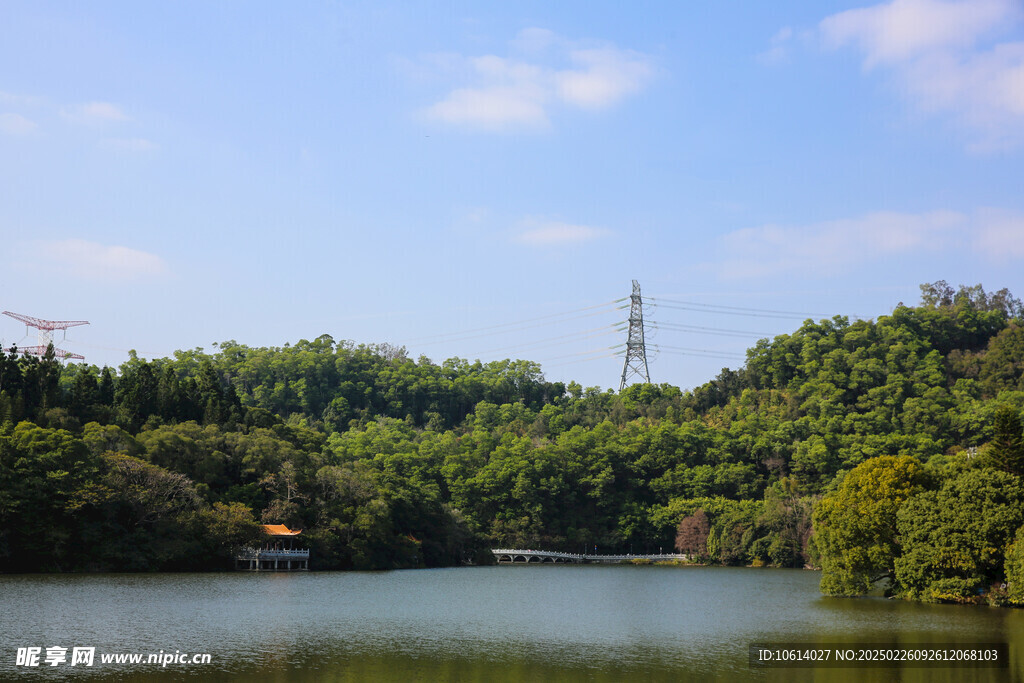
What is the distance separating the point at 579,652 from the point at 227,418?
202ft

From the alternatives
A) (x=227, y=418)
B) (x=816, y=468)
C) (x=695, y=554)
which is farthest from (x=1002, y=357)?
(x=227, y=418)

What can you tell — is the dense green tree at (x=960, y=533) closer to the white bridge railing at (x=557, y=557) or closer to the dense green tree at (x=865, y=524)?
the dense green tree at (x=865, y=524)

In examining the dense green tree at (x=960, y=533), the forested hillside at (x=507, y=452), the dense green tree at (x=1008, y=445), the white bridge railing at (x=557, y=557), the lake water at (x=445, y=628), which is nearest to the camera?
the lake water at (x=445, y=628)

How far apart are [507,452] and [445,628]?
251ft

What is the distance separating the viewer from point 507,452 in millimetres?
114625

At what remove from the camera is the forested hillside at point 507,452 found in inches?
2319

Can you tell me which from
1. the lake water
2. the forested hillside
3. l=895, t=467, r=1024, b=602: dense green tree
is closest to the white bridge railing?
the forested hillside

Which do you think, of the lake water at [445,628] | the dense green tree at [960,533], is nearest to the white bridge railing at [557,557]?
the lake water at [445,628]

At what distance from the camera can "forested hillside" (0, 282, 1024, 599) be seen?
2319 inches

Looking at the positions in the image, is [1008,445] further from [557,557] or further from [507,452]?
[507,452]

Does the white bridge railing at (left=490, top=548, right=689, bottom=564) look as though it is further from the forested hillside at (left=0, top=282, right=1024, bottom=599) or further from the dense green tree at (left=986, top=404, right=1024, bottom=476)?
the dense green tree at (left=986, top=404, right=1024, bottom=476)

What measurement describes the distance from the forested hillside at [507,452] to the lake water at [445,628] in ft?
17.7

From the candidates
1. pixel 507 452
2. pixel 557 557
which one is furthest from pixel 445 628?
pixel 507 452

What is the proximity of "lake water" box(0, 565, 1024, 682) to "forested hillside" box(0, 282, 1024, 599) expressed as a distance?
17.7 ft
